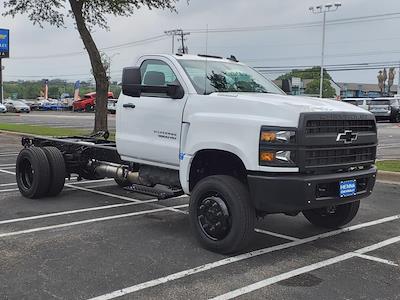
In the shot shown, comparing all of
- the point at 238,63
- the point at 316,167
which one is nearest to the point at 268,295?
the point at 316,167

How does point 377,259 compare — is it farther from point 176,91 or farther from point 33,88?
point 33,88

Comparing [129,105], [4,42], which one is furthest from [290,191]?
[4,42]

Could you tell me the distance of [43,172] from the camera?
26.9ft

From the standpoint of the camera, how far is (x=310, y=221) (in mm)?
7027

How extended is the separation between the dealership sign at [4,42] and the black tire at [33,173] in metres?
56.5

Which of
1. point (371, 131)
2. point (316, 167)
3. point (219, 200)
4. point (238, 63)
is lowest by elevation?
point (219, 200)

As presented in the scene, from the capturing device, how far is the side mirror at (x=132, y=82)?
6312mm

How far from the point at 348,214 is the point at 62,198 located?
455 cm

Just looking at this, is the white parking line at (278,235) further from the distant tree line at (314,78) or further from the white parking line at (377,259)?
the distant tree line at (314,78)

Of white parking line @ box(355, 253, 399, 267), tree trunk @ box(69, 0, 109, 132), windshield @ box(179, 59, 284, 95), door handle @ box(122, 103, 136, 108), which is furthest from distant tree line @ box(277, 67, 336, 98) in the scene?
white parking line @ box(355, 253, 399, 267)

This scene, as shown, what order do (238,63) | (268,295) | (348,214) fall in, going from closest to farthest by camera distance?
(268,295) < (348,214) < (238,63)

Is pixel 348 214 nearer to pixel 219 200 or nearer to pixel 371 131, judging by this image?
pixel 371 131

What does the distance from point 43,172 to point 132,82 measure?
2720 mm

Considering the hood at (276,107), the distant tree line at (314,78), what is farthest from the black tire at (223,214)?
the distant tree line at (314,78)
